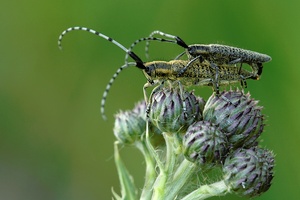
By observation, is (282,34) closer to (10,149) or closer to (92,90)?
(92,90)

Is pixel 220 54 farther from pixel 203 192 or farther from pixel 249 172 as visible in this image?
pixel 203 192

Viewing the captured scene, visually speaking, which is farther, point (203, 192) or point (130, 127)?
point (130, 127)

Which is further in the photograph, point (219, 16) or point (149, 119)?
point (219, 16)

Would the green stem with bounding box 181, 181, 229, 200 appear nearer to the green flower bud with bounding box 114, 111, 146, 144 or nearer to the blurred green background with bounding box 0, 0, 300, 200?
the green flower bud with bounding box 114, 111, 146, 144

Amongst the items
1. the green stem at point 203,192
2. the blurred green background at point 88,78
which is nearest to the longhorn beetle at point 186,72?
the green stem at point 203,192

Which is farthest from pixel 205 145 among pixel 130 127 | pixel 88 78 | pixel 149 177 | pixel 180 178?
pixel 88 78

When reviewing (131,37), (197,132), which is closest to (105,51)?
(131,37)

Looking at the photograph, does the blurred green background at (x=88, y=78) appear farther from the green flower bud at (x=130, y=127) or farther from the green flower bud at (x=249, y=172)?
the green flower bud at (x=249, y=172)
